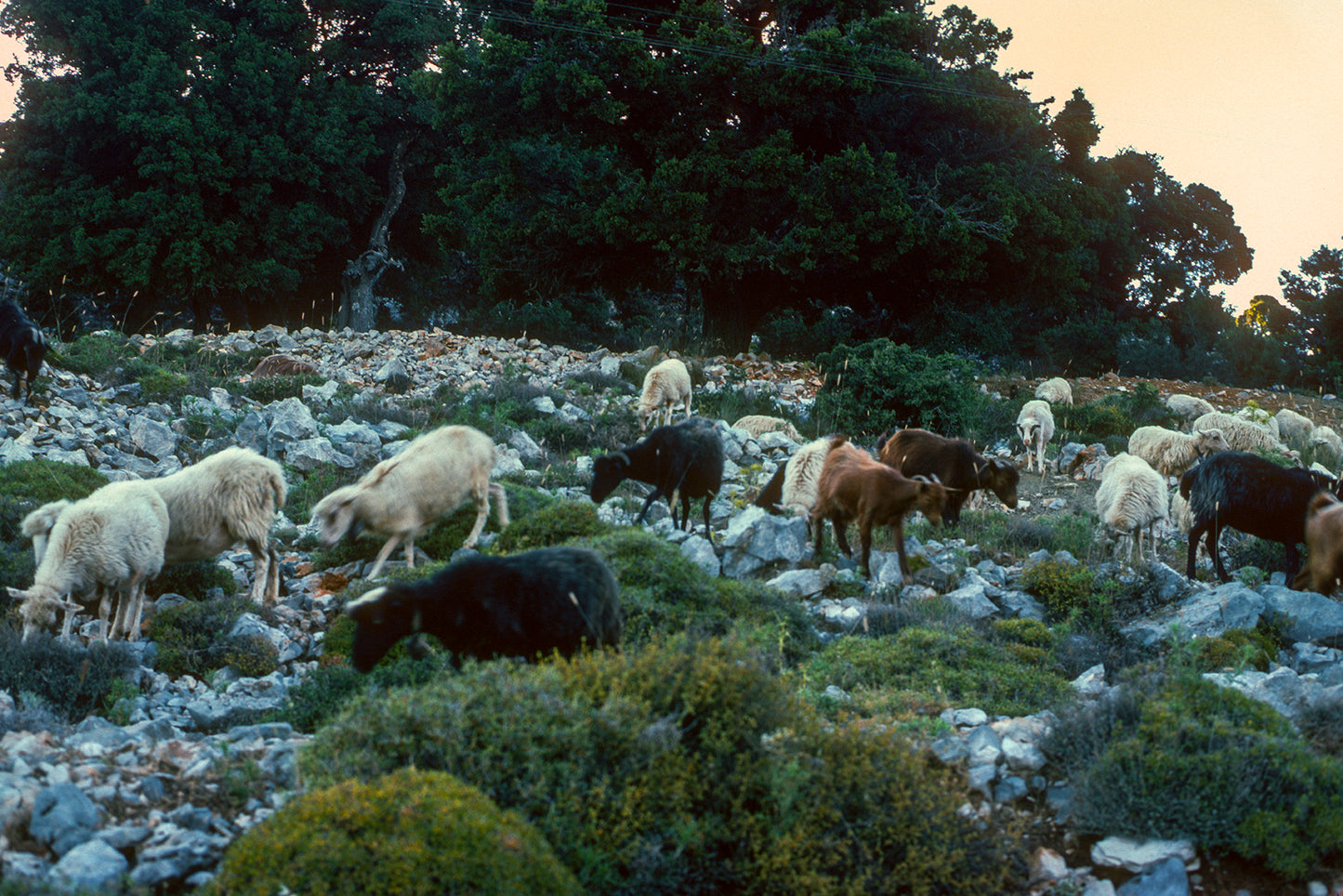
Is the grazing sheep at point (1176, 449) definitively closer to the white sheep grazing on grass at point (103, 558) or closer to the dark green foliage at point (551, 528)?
the dark green foliage at point (551, 528)

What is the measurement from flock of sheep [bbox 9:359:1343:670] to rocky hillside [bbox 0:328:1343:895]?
1.66ft

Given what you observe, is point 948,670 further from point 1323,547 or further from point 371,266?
point 371,266

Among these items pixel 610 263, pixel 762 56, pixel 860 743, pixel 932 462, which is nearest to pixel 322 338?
pixel 610 263

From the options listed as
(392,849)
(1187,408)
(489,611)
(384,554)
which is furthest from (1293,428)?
(392,849)

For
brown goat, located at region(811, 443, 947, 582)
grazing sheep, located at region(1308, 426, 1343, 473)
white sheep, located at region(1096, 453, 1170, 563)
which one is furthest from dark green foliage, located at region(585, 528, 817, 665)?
grazing sheep, located at region(1308, 426, 1343, 473)

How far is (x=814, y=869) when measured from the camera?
4.24 meters

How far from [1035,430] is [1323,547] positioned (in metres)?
6.92

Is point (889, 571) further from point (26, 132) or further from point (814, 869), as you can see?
point (26, 132)

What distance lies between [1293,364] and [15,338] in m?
36.3

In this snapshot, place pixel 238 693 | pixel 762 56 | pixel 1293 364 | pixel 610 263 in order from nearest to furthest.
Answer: pixel 238 693 < pixel 762 56 < pixel 610 263 < pixel 1293 364

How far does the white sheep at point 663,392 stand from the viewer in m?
14.6

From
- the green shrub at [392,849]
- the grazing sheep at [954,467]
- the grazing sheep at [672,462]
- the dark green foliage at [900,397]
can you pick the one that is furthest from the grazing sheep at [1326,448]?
the green shrub at [392,849]

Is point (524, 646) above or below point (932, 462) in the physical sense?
below

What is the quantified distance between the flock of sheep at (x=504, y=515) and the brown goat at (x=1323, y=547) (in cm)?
2
